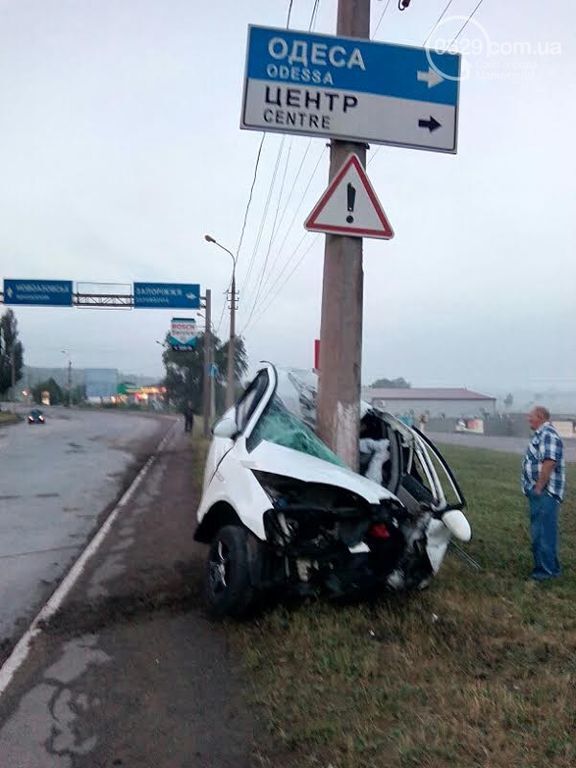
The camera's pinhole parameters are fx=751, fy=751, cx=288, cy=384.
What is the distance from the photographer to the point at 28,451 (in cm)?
2186

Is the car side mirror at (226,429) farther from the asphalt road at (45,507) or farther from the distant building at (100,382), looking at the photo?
the distant building at (100,382)

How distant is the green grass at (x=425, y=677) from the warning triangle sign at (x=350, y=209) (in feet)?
9.48

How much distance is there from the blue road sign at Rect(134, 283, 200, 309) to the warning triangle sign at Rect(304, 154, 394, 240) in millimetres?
25116

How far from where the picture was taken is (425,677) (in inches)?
167

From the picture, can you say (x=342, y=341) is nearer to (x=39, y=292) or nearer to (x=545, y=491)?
(x=545, y=491)

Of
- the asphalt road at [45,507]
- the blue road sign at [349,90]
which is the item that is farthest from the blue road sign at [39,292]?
the blue road sign at [349,90]

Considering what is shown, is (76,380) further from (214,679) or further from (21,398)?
(214,679)

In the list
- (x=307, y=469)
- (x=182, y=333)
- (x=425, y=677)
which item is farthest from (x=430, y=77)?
(x=182, y=333)

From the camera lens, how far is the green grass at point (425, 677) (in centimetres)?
344

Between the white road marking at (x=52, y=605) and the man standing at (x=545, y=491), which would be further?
the man standing at (x=545, y=491)

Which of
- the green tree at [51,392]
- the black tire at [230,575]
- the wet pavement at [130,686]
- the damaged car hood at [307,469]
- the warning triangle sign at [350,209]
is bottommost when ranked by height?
the green tree at [51,392]

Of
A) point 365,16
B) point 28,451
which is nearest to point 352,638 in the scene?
point 365,16

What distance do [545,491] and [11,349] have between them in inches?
3330

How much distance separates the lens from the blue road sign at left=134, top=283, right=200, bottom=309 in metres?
30.7
